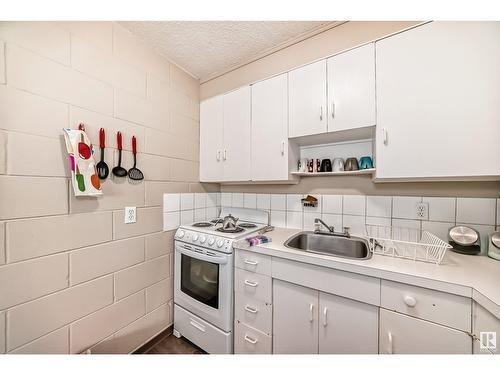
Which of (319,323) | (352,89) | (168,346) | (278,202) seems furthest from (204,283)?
(352,89)

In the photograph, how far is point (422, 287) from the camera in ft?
2.64

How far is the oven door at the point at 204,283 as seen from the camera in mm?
1267

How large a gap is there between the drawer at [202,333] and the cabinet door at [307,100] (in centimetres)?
149

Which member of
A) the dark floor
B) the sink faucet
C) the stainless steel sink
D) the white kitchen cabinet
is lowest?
the dark floor

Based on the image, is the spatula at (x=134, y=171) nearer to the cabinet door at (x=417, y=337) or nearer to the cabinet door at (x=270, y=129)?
the cabinet door at (x=270, y=129)

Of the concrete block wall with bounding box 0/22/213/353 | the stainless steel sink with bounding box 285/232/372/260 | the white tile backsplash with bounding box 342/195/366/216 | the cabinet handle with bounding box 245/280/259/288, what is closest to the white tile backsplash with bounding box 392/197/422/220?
the white tile backsplash with bounding box 342/195/366/216

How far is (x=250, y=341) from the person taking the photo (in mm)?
1209

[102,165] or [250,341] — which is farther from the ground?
[102,165]

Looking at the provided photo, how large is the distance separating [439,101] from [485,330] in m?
0.99

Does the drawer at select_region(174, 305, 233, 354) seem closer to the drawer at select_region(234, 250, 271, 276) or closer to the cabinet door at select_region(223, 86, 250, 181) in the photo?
the drawer at select_region(234, 250, 271, 276)

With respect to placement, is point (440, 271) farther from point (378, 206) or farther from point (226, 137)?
point (226, 137)

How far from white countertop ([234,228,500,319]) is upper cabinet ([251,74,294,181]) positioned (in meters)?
0.62

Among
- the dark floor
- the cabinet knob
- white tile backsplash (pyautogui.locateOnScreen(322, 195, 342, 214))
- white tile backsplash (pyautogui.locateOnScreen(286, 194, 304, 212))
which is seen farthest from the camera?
white tile backsplash (pyautogui.locateOnScreen(286, 194, 304, 212))

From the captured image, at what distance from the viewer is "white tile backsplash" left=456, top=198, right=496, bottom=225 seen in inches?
41.8
